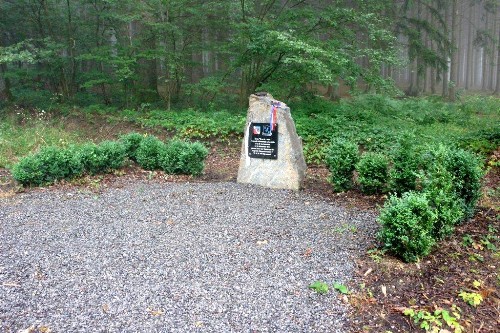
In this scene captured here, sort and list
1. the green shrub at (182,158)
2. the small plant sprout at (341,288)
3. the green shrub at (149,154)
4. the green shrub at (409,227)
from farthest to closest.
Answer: the green shrub at (149,154) → the green shrub at (182,158) → the green shrub at (409,227) → the small plant sprout at (341,288)

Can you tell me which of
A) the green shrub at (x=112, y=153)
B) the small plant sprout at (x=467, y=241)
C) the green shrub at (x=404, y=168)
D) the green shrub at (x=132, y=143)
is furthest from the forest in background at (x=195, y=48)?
the small plant sprout at (x=467, y=241)

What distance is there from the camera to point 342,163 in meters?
6.15

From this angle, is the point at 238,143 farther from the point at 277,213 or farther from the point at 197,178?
the point at 277,213

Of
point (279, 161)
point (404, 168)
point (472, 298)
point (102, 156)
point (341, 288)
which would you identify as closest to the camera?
point (472, 298)

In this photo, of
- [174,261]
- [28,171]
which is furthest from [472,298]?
[28,171]

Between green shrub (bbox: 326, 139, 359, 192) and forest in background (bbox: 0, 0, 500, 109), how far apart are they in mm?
3151

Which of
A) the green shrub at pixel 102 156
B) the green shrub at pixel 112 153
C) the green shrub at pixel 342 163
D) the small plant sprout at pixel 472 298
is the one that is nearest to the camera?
the small plant sprout at pixel 472 298

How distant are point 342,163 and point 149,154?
341cm

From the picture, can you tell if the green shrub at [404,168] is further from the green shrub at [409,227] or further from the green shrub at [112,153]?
the green shrub at [112,153]

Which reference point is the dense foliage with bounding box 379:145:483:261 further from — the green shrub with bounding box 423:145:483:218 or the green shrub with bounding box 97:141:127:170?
the green shrub with bounding box 97:141:127:170

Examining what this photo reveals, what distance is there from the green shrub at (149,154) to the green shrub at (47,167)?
1065 millimetres

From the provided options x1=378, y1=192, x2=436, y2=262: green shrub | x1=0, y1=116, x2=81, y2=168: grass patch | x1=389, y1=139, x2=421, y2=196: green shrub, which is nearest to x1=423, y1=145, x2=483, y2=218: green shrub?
x1=389, y1=139, x2=421, y2=196: green shrub

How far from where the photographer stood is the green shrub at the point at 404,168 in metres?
5.46

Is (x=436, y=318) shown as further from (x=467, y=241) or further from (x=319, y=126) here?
(x=319, y=126)
